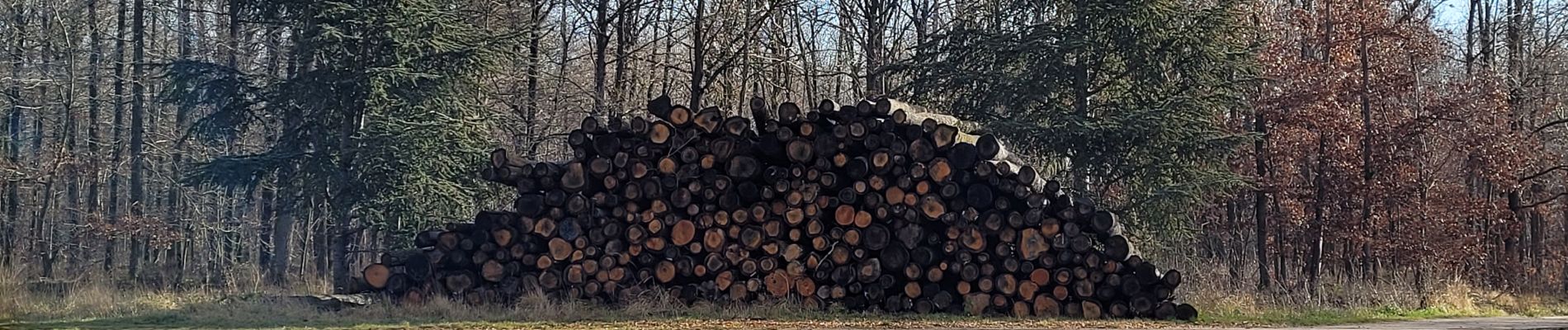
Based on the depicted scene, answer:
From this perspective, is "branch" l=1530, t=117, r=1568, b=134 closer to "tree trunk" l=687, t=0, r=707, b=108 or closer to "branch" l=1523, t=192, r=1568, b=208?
"branch" l=1523, t=192, r=1568, b=208

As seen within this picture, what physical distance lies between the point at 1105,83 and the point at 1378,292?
4684 mm

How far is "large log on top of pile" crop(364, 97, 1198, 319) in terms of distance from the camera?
52.4ft

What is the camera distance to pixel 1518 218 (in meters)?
27.2

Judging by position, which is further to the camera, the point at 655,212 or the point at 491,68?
the point at 491,68

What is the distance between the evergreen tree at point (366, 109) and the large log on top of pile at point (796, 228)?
11.4 ft

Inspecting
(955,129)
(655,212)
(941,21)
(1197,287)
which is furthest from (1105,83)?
(941,21)

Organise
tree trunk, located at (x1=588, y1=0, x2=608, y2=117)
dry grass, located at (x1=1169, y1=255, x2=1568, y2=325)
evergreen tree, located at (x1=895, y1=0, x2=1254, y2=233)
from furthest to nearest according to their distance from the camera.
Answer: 1. tree trunk, located at (x1=588, y1=0, x2=608, y2=117)
2. evergreen tree, located at (x1=895, y1=0, x2=1254, y2=233)
3. dry grass, located at (x1=1169, y1=255, x2=1568, y2=325)

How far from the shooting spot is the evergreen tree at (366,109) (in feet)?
65.8

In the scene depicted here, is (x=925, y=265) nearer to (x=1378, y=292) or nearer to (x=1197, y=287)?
(x=1197, y=287)

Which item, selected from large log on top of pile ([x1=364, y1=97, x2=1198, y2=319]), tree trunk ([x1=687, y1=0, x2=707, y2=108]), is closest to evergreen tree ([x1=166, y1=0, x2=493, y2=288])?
large log on top of pile ([x1=364, y1=97, x2=1198, y2=319])

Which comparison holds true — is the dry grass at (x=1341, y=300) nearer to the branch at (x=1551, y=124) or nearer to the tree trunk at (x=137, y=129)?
the branch at (x=1551, y=124)

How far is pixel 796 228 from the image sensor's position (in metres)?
16.4

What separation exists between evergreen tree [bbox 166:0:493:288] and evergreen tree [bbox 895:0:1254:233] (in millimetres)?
7413

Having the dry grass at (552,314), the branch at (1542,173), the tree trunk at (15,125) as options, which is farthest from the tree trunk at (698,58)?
the branch at (1542,173)
